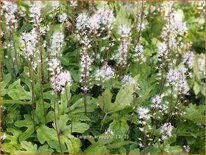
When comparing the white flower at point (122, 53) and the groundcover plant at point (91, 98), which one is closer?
the groundcover plant at point (91, 98)

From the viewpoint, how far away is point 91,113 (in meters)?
3.86

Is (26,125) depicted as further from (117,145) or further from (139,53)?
(139,53)

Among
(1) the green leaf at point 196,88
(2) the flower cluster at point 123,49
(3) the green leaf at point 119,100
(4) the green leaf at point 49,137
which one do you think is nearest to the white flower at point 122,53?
(2) the flower cluster at point 123,49

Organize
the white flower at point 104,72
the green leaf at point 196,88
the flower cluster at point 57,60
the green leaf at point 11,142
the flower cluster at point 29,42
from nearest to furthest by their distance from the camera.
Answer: the flower cluster at point 57,60 → the flower cluster at point 29,42 → the green leaf at point 11,142 → the white flower at point 104,72 → the green leaf at point 196,88

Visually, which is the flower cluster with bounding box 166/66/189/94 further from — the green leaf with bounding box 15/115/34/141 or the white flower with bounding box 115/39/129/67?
the green leaf with bounding box 15/115/34/141

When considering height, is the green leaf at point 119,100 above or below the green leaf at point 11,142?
above

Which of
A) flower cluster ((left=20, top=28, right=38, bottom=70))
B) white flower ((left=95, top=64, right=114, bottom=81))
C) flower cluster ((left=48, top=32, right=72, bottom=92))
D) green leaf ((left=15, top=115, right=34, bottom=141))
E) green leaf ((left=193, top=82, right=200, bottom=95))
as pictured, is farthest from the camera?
green leaf ((left=193, top=82, right=200, bottom=95))

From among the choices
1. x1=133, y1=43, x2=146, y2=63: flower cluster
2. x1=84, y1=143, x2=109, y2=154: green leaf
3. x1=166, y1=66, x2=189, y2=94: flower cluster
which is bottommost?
x1=84, y1=143, x2=109, y2=154: green leaf

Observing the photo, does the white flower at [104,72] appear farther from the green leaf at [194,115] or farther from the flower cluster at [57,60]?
the green leaf at [194,115]

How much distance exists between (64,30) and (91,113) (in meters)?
1.37

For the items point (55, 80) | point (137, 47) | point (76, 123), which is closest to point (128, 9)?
point (137, 47)

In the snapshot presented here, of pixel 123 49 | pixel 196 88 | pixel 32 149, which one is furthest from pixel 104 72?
pixel 196 88

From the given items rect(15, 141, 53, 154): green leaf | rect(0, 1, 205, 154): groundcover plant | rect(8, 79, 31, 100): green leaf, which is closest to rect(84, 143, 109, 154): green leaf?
rect(0, 1, 205, 154): groundcover plant

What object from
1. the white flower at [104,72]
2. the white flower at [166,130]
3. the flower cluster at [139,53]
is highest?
the flower cluster at [139,53]
